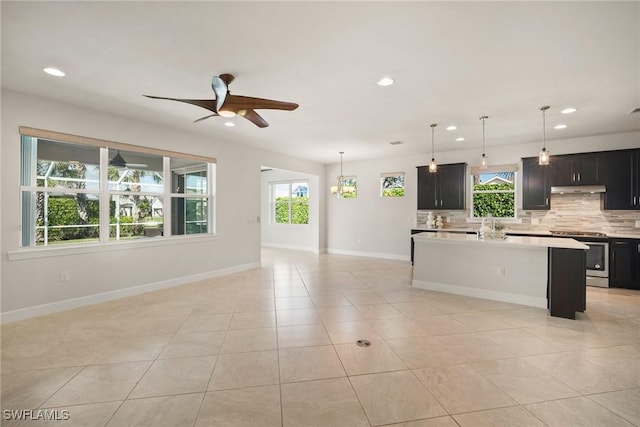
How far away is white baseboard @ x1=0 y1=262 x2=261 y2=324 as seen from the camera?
10.9ft

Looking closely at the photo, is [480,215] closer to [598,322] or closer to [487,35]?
[598,322]

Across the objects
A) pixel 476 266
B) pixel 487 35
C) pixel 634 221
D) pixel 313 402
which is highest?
pixel 487 35

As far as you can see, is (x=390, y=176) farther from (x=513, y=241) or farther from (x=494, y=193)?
(x=513, y=241)

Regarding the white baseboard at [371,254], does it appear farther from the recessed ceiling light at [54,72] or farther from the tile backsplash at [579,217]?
the recessed ceiling light at [54,72]

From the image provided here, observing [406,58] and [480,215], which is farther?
[480,215]

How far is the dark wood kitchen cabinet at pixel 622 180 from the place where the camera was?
4.89 metres

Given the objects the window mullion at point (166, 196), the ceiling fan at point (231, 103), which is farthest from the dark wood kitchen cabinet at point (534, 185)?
the window mullion at point (166, 196)

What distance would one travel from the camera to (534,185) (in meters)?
5.71

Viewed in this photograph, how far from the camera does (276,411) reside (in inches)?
72.5

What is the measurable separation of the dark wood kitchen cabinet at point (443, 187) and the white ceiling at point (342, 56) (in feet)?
7.31

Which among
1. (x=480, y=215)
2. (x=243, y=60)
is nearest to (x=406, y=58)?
(x=243, y=60)

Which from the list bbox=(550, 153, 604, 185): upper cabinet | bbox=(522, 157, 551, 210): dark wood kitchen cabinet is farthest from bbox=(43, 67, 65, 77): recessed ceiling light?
bbox=(550, 153, 604, 185): upper cabinet

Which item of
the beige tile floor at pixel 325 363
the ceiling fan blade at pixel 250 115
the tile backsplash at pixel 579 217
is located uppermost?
the ceiling fan blade at pixel 250 115

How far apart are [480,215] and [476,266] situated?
103 inches
